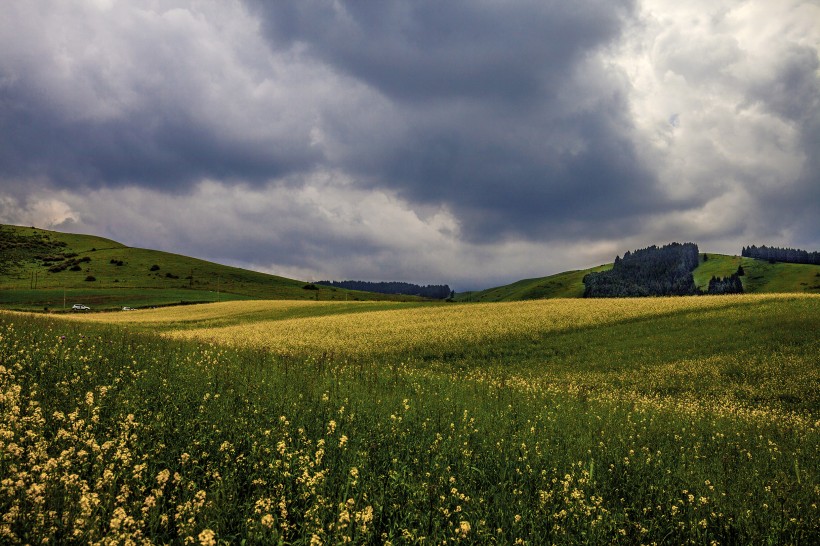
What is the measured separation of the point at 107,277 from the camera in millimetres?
126688

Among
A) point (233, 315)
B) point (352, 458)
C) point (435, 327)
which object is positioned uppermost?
point (352, 458)

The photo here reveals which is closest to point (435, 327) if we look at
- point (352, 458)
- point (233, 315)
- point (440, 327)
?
point (440, 327)

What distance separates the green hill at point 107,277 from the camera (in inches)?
3573

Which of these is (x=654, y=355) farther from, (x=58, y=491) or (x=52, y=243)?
(x=52, y=243)

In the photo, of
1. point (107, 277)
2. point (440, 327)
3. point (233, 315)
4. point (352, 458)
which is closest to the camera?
point (352, 458)

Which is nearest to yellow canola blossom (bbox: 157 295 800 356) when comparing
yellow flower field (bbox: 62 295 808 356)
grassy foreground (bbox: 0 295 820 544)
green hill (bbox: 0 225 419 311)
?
yellow flower field (bbox: 62 295 808 356)

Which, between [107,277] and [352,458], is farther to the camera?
[107,277]

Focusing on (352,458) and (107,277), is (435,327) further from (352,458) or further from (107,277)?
(107,277)

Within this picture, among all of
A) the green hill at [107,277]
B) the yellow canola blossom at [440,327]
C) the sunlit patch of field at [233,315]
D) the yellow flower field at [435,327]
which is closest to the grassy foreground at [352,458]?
the yellow flower field at [435,327]

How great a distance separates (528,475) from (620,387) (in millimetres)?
15501

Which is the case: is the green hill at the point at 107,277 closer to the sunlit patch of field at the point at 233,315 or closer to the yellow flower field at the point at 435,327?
the sunlit patch of field at the point at 233,315

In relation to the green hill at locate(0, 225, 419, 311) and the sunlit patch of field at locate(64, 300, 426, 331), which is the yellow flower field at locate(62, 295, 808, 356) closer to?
the sunlit patch of field at locate(64, 300, 426, 331)

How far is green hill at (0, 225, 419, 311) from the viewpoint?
298 ft

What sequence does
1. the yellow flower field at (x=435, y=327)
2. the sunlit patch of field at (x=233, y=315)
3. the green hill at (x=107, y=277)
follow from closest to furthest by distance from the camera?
the yellow flower field at (x=435, y=327)
the sunlit patch of field at (x=233, y=315)
the green hill at (x=107, y=277)
